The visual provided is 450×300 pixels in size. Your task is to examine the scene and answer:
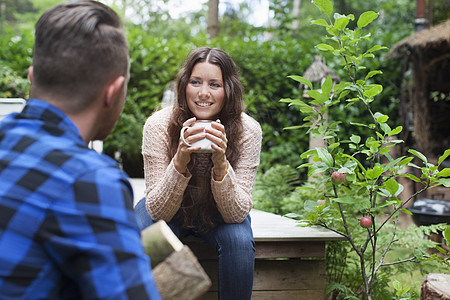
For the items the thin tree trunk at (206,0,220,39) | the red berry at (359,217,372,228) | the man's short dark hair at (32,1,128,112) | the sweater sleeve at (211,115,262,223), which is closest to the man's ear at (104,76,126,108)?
the man's short dark hair at (32,1,128,112)

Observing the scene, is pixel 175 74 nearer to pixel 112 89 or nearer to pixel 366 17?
pixel 366 17

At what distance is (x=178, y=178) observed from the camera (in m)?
2.01

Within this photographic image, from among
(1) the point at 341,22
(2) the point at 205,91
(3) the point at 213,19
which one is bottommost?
(2) the point at 205,91

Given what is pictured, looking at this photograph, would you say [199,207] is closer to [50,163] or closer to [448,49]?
[50,163]

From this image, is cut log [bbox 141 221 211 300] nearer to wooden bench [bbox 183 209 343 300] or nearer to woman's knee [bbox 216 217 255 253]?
woman's knee [bbox 216 217 255 253]

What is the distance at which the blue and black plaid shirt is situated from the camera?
2.71ft

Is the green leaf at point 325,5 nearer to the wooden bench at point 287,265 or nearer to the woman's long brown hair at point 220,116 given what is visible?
the woman's long brown hair at point 220,116

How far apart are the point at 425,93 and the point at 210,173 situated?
502cm

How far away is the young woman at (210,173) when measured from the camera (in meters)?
2.02

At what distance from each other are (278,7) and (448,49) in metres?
3.47

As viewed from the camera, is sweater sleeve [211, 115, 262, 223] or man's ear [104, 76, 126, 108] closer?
man's ear [104, 76, 126, 108]

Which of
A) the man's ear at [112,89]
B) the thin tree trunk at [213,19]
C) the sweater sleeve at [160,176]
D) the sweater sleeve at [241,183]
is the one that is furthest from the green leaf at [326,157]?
the thin tree trunk at [213,19]

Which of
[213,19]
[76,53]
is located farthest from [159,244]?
[213,19]

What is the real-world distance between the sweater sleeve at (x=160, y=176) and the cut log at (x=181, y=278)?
34.4 inches
